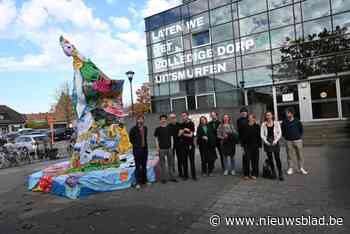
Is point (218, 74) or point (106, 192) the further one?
point (218, 74)

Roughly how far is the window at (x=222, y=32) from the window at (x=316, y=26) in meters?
4.89

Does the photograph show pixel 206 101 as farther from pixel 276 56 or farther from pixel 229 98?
pixel 276 56

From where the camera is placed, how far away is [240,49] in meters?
20.9

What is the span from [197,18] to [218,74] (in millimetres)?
4507

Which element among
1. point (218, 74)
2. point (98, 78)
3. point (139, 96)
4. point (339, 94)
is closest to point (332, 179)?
point (98, 78)

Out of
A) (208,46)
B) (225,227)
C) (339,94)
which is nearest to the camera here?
(225,227)

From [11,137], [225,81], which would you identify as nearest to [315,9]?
[225,81]

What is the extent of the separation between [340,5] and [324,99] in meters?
5.21

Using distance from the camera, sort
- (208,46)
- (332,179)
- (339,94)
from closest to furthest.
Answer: (332,179)
(339,94)
(208,46)

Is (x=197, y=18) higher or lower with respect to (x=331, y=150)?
higher

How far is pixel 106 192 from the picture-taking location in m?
7.97

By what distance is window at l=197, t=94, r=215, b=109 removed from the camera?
21.9 m

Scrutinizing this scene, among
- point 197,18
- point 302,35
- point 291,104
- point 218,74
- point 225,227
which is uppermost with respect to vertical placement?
point 197,18

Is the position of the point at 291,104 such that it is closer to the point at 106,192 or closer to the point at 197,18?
the point at 197,18
